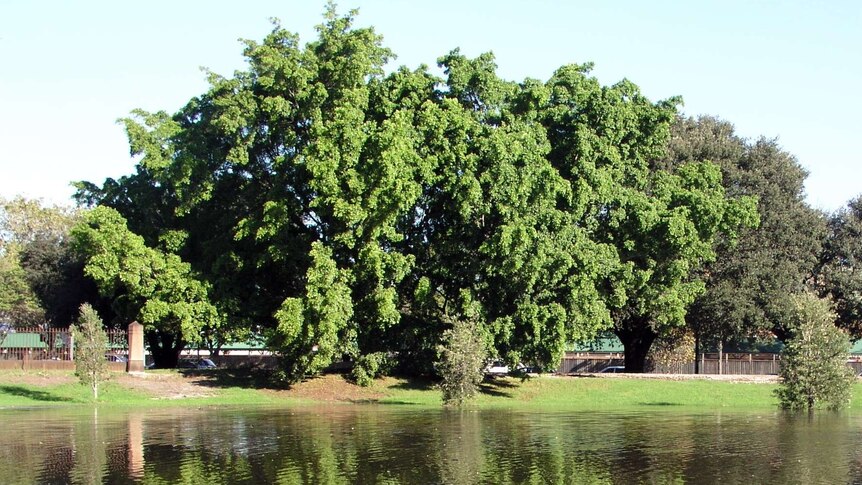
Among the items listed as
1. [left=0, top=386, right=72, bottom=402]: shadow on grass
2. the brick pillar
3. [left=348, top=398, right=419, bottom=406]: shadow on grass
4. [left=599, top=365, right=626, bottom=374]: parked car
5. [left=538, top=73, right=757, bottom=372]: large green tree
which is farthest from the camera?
[left=599, top=365, right=626, bottom=374]: parked car

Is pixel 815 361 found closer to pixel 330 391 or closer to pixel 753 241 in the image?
pixel 753 241

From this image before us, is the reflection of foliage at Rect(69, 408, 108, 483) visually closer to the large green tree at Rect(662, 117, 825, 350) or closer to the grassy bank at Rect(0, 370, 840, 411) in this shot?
the grassy bank at Rect(0, 370, 840, 411)

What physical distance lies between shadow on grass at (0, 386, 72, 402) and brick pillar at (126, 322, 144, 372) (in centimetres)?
582

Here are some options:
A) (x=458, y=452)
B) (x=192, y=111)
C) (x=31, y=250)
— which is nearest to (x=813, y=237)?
(x=192, y=111)

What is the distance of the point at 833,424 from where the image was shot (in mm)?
35500

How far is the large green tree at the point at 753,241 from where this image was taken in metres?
59.7

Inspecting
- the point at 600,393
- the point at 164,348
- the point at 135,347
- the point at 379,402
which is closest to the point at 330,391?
the point at 379,402

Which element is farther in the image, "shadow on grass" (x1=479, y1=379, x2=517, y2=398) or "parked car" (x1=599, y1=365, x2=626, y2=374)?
"parked car" (x1=599, y1=365, x2=626, y2=374)

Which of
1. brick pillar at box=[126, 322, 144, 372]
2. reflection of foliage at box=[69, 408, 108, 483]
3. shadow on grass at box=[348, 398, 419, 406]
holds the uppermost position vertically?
brick pillar at box=[126, 322, 144, 372]

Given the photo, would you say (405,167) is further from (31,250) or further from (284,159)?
(31,250)

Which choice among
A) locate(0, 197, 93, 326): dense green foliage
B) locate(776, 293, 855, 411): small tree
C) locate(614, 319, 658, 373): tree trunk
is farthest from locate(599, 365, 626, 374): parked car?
Answer: locate(0, 197, 93, 326): dense green foliage

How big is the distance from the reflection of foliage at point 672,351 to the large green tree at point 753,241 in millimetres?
5922

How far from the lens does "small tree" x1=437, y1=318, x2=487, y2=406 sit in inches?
1678

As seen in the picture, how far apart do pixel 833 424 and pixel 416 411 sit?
16.1 m
